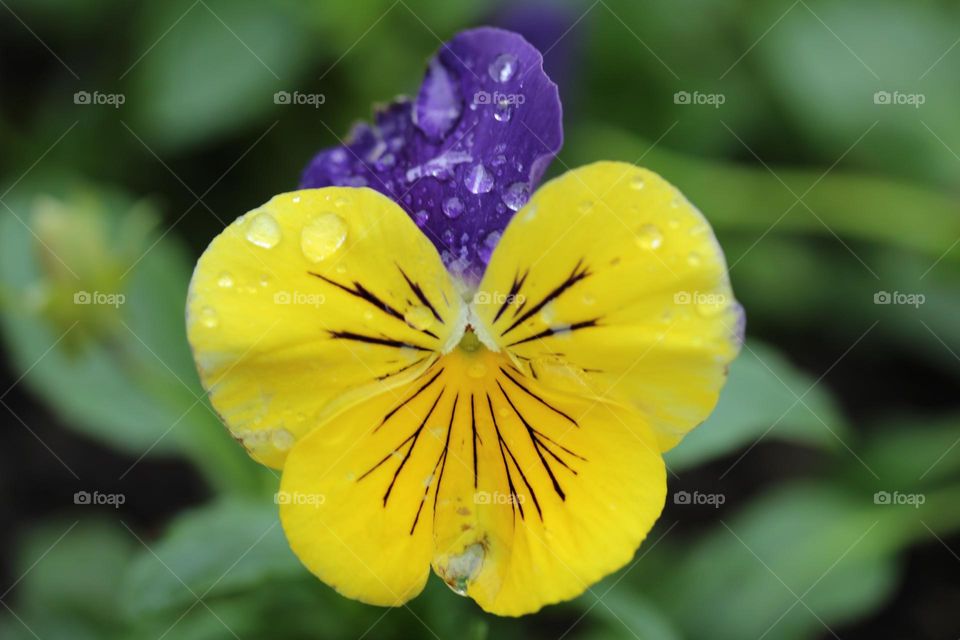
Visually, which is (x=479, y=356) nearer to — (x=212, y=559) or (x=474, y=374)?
(x=474, y=374)

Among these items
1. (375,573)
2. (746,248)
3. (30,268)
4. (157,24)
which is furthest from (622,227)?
(157,24)

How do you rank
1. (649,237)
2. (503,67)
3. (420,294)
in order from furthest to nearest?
(503,67) < (420,294) < (649,237)

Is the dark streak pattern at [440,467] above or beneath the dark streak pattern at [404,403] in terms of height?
beneath

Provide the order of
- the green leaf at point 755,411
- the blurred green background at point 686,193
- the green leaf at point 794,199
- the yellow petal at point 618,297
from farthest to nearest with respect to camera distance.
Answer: the green leaf at point 794,199
the blurred green background at point 686,193
the green leaf at point 755,411
the yellow petal at point 618,297

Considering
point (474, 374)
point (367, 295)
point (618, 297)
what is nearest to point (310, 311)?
point (367, 295)

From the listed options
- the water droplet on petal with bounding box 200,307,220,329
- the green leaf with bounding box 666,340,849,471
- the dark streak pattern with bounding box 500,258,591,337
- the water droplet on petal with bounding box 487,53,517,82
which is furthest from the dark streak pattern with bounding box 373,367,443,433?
the green leaf with bounding box 666,340,849,471


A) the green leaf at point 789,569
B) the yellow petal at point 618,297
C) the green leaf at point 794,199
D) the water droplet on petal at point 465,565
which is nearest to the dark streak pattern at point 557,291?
the yellow petal at point 618,297

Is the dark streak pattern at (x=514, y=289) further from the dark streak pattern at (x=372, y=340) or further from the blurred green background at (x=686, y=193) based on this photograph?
the blurred green background at (x=686, y=193)
